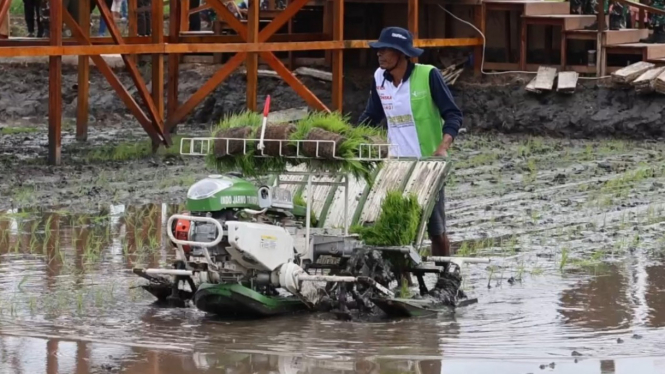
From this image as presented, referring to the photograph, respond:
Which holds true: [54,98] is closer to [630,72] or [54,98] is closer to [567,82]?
[567,82]

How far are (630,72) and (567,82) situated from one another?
2.81ft

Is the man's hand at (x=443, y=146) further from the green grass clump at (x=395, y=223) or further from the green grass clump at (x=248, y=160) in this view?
the green grass clump at (x=248, y=160)

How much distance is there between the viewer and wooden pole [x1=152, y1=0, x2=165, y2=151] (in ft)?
54.3

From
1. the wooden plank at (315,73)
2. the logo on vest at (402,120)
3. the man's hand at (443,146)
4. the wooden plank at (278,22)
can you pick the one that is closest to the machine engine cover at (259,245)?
the man's hand at (443,146)

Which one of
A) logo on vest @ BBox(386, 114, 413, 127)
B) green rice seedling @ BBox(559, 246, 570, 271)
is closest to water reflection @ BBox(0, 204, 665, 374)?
green rice seedling @ BBox(559, 246, 570, 271)

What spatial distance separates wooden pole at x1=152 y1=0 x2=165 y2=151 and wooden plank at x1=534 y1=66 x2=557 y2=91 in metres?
5.41

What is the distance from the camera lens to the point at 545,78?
1992 centimetres

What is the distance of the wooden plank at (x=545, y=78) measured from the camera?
19683 mm

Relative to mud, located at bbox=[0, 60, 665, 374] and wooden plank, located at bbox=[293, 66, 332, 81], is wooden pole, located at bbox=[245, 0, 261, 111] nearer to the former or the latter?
mud, located at bbox=[0, 60, 665, 374]

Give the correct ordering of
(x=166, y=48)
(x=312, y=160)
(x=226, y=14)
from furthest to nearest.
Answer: (x=226, y=14), (x=166, y=48), (x=312, y=160)

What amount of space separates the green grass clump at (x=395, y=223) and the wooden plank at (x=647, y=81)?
415 inches

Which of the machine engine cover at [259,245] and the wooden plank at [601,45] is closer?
the machine engine cover at [259,245]

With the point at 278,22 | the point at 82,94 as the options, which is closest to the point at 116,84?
the point at 82,94

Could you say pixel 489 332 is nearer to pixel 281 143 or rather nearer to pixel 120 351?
pixel 281 143
